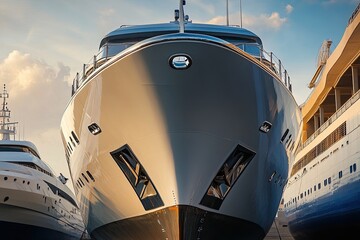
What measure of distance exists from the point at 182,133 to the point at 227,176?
4.29ft

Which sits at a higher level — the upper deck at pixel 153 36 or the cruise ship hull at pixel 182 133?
the upper deck at pixel 153 36

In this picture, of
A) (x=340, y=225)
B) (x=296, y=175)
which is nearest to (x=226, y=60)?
(x=340, y=225)

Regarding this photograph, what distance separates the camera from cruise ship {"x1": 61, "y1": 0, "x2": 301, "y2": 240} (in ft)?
31.2

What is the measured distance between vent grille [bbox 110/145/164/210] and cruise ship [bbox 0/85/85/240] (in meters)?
9.32

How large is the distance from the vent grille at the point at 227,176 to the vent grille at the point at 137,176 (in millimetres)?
1003

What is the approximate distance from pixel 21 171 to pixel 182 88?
1301 cm

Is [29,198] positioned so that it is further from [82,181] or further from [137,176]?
[137,176]

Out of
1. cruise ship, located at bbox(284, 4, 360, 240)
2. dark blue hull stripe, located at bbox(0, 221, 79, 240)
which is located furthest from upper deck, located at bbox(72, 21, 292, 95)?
dark blue hull stripe, located at bbox(0, 221, 79, 240)

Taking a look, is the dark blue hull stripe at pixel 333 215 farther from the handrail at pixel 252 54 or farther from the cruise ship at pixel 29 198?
the cruise ship at pixel 29 198

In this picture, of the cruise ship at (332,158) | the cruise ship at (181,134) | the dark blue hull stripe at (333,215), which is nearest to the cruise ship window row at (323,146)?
the cruise ship at (332,158)

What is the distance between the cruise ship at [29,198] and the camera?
728 inches

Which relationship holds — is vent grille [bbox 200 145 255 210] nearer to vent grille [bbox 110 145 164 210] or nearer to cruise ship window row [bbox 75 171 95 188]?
vent grille [bbox 110 145 164 210]

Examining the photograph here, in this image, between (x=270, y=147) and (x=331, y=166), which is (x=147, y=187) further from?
(x=331, y=166)

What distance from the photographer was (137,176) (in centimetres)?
1009
